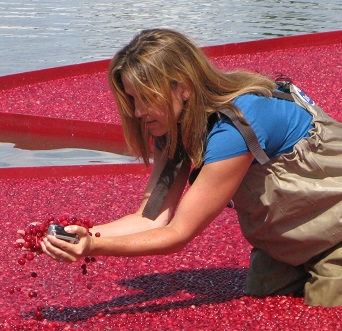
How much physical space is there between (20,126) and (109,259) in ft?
11.3

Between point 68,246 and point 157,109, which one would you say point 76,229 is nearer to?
point 68,246

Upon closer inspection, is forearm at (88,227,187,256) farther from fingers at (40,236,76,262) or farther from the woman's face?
the woman's face

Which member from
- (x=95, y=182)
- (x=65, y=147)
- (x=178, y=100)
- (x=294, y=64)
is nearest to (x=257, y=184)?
(x=178, y=100)

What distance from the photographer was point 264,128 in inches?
119

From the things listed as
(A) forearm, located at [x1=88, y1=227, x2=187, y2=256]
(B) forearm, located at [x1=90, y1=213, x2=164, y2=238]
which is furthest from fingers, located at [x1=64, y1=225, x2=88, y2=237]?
(B) forearm, located at [x1=90, y1=213, x2=164, y2=238]

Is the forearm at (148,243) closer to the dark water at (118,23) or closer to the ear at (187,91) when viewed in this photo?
the ear at (187,91)

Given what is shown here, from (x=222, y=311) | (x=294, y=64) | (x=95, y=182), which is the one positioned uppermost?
(x=222, y=311)

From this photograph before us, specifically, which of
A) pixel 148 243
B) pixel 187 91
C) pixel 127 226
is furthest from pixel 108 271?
pixel 187 91

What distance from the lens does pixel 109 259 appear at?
4055 millimetres

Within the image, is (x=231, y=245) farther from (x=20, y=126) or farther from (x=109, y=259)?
(x=20, y=126)

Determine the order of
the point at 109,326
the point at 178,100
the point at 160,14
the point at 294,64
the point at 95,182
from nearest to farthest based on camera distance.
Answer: the point at 178,100
the point at 109,326
the point at 95,182
the point at 294,64
the point at 160,14

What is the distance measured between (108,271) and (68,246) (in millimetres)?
1181

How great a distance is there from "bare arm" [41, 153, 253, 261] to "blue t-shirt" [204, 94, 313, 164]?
0.15 ft

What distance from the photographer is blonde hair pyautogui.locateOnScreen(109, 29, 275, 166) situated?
2902 millimetres
